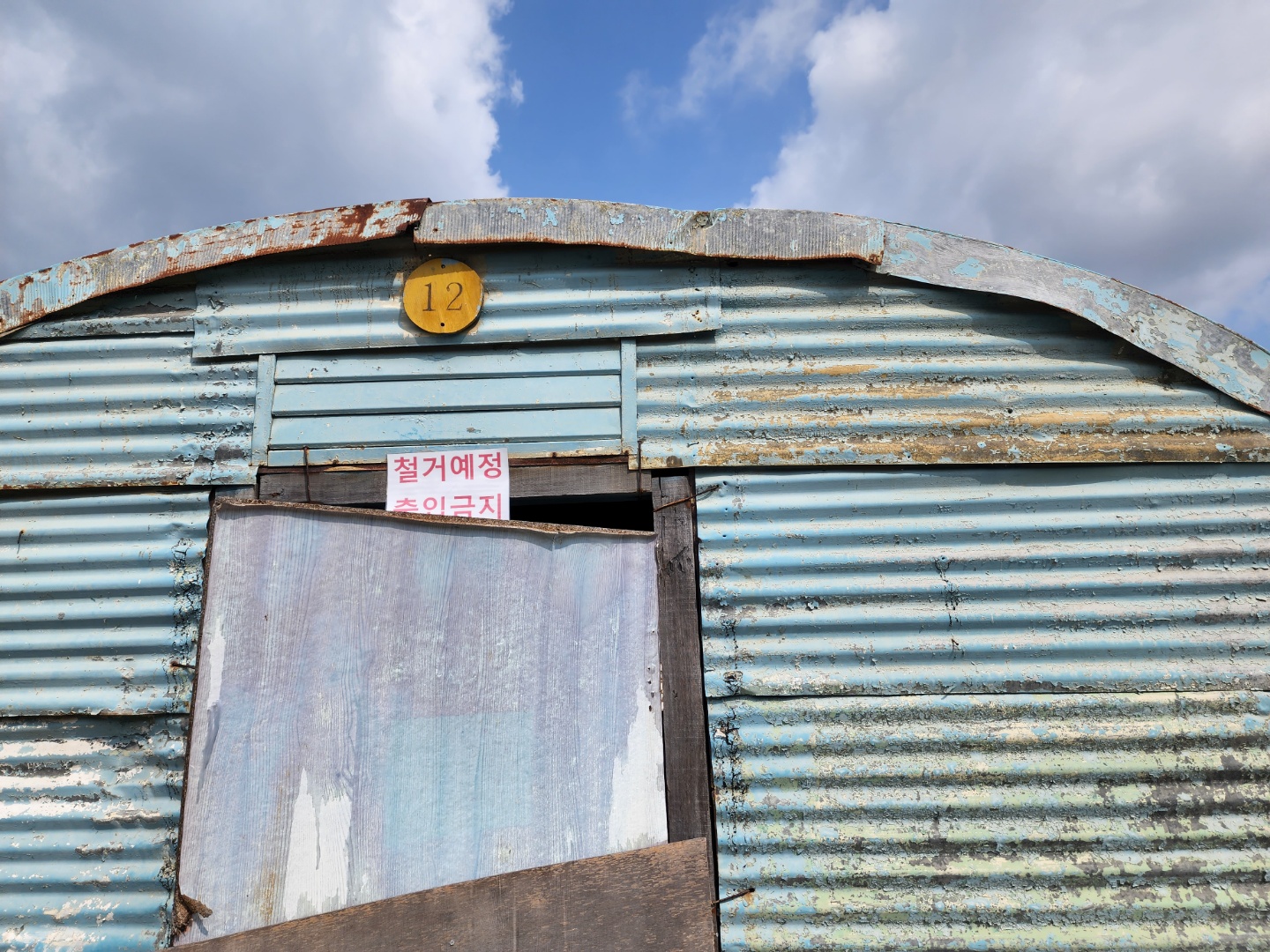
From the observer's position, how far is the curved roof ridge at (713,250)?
3277 mm

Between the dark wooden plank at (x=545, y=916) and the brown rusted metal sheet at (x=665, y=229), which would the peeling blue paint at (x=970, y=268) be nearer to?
the brown rusted metal sheet at (x=665, y=229)

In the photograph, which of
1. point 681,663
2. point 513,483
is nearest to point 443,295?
point 513,483

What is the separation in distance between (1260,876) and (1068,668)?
3.61ft

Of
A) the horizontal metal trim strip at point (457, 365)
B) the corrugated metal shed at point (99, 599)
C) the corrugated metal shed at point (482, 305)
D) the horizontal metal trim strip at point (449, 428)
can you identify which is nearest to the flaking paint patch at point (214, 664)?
the corrugated metal shed at point (99, 599)

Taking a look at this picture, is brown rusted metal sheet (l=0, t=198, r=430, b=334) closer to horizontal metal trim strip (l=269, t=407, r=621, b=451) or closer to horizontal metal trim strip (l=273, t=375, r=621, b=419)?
horizontal metal trim strip (l=273, t=375, r=621, b=419)

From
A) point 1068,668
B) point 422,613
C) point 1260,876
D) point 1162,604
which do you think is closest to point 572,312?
point 422,613

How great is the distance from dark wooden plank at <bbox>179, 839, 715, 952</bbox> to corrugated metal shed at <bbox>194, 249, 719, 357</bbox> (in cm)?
226

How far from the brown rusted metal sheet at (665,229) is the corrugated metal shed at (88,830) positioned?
259cm

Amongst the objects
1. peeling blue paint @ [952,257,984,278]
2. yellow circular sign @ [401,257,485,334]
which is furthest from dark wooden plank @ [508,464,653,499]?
peeling blue paint @ [952,257,984,278]

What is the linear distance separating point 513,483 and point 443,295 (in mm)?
988

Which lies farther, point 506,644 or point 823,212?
point 823,212

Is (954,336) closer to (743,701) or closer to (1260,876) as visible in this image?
(743,701)

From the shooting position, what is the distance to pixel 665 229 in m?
3.39

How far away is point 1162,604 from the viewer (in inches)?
124
